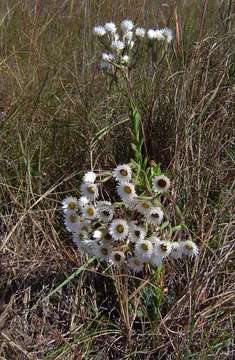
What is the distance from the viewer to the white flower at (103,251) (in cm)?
138

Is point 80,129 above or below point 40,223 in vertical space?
above

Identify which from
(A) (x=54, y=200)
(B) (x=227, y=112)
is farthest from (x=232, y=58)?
(A) (x=54, y=200)

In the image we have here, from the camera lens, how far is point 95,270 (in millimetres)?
1649

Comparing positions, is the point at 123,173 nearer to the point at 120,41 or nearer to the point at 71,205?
the point at 71,205

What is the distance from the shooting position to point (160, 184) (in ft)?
4.54

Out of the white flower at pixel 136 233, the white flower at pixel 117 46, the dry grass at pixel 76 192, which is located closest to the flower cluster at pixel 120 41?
the white flower at pixel 117 46

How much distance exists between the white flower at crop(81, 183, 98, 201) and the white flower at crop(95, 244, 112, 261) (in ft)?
0.34

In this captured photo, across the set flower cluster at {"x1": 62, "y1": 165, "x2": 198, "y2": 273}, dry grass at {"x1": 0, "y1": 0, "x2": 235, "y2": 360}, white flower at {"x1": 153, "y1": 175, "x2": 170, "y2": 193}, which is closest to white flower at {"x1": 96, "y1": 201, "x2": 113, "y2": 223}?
flower cluster at {"x1": 62, "y1": 165, "x2": 198, "y2": 273}

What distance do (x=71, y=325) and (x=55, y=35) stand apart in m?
1.44

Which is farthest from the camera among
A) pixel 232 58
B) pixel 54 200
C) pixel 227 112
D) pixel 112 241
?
pixel 232 58

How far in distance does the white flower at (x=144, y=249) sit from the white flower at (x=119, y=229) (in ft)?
0.12

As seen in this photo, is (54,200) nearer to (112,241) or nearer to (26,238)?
(26,238)

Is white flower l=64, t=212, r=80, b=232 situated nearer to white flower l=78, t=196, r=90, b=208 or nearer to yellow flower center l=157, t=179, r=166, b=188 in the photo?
white flower l=78, t=196, r=90, b=208

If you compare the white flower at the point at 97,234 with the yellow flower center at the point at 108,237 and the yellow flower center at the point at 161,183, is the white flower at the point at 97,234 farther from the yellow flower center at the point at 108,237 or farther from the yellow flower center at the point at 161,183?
the yellow flower center at the point at 161,183
